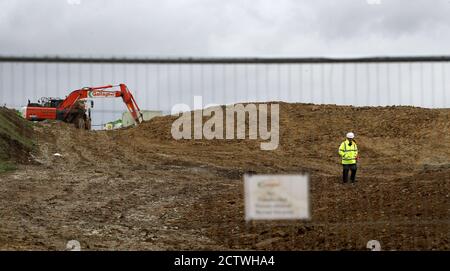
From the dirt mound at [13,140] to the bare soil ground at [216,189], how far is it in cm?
68

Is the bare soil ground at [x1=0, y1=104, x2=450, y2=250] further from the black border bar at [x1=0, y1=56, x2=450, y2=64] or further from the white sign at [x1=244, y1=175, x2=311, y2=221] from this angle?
the black border bar at [x1=0, y1=56, x2=450, y2=64]

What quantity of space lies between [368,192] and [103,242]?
551cm

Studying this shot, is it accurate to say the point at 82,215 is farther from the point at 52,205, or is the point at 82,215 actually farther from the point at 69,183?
the point at 69,183

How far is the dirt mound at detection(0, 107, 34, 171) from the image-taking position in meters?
22.5

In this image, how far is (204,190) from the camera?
1828 centimetres

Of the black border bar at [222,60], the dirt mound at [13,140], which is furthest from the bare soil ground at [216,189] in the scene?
the black border bar at [222,60]

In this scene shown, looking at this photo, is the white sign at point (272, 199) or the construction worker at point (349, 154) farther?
the construction worker at point (349, 154)

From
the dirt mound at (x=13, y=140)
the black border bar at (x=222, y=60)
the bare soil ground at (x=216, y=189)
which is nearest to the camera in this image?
the black border bar at (x=222, y=60)

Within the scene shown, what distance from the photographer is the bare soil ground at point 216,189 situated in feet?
34.1

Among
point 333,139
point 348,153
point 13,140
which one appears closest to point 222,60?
point 348,153

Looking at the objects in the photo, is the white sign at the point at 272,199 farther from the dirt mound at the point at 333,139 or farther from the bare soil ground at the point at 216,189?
the dirt mound at the point at 333,139

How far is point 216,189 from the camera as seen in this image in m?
18.5

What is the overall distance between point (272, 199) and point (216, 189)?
10177 millimetres
